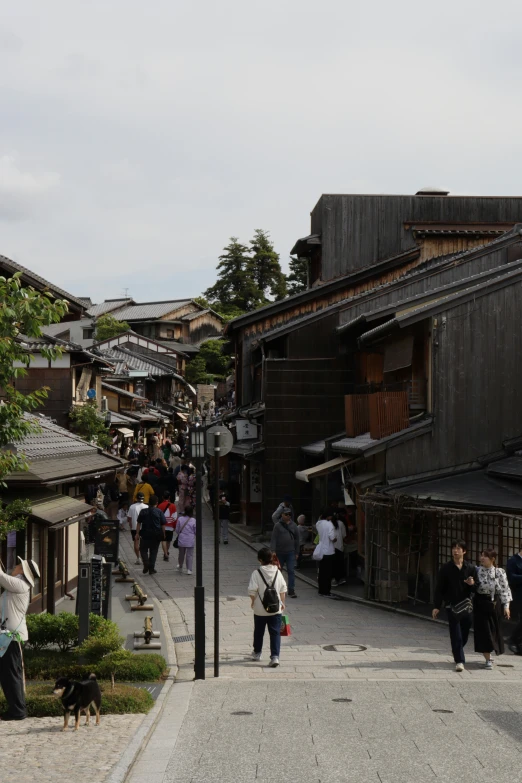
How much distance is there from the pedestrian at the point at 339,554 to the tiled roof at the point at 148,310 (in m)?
75.6

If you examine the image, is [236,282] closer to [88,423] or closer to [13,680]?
[88,423]

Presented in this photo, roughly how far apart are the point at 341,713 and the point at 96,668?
3324mm

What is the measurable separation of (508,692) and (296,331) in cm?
1850

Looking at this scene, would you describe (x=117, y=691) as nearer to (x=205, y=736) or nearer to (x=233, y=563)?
(x=205, y=736)

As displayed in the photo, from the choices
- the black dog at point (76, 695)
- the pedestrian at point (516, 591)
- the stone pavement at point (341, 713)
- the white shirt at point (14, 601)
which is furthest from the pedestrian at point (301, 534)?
the black dog at point (76, 695)

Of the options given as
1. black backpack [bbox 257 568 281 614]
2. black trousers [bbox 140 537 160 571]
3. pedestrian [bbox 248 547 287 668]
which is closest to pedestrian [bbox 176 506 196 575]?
black trousers [bbox 140 537 160 571]

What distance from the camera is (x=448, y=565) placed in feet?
44.3

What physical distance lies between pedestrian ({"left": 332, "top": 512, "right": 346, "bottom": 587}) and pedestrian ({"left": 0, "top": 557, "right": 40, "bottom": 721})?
10444 mm

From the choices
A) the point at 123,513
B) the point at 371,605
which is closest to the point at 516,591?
the point at 371,605

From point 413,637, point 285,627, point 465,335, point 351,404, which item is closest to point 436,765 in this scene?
point 285,627

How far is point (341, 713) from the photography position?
10.9 meters

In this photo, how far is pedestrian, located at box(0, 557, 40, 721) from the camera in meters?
10.6

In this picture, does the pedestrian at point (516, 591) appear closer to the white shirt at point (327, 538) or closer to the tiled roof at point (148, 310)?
the white shirt at point (327, 538)

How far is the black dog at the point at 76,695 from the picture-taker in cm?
1003
